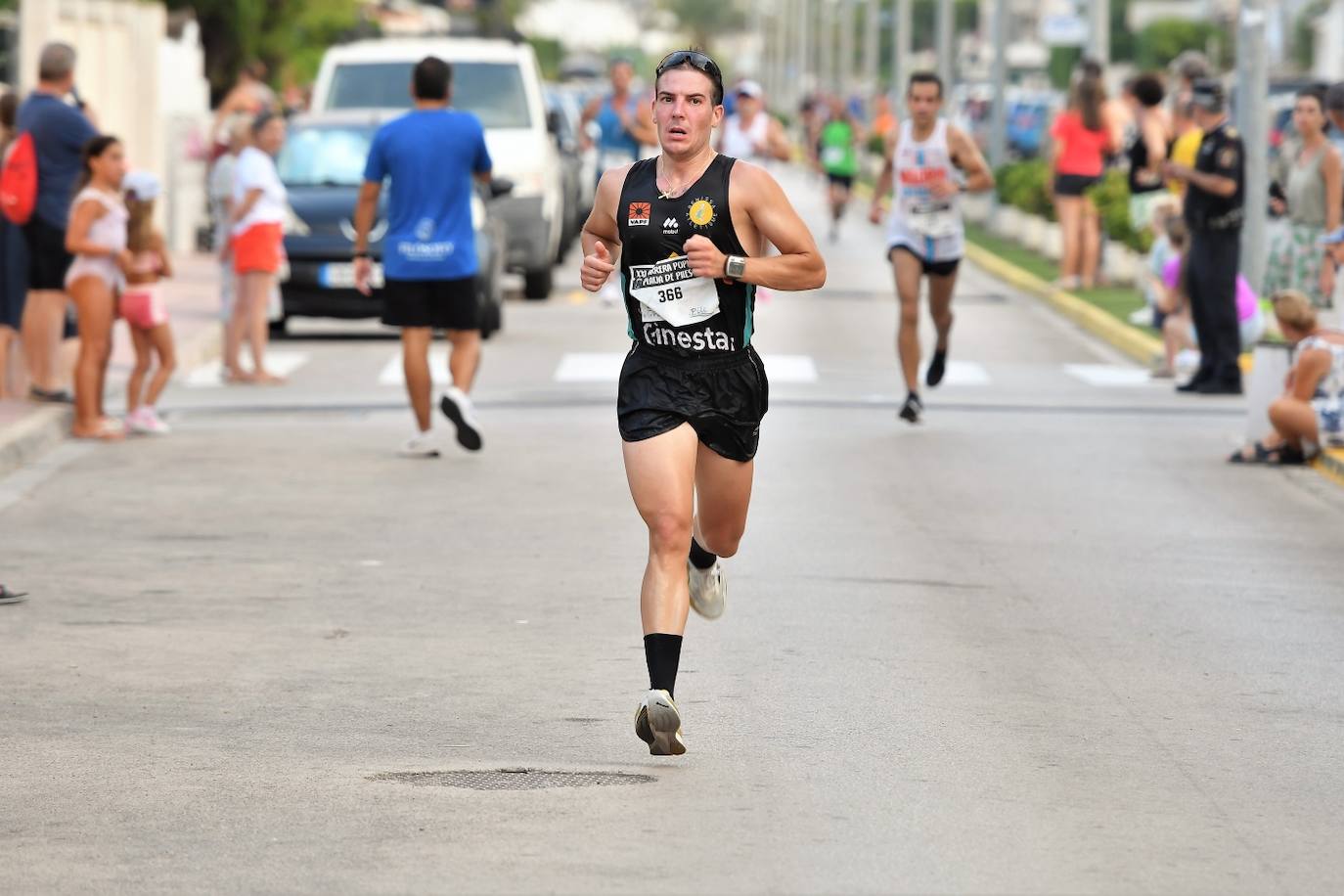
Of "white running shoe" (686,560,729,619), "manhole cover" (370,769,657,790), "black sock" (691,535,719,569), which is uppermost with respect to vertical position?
"black sock" (691,535,719,569)

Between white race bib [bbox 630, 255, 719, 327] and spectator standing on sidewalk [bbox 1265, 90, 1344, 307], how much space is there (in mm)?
8803

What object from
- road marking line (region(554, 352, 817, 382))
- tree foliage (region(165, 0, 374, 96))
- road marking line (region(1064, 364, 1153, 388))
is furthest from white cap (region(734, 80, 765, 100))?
tree foliage (region(165, 0, 374, 96))

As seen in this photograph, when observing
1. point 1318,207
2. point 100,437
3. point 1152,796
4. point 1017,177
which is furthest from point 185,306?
point 1152,796

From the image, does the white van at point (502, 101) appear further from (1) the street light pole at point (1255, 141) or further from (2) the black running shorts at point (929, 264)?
(2) the black running shorts at point (929, 264)

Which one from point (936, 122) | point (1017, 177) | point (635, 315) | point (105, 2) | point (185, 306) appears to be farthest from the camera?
point (1017, 177)

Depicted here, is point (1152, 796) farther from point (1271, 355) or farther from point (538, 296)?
point (538, 296)

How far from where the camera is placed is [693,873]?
5.91 m

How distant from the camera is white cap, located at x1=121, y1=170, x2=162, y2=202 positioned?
1463cm

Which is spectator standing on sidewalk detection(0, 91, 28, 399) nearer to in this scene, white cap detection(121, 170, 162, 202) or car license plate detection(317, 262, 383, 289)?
white cap detection(121, 170, 162, 202)

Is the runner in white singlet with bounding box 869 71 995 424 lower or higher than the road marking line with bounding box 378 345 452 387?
higher

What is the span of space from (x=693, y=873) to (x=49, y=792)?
1.75 m

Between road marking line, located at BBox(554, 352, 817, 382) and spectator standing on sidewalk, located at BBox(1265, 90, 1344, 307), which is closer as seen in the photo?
spectator standing on sidewalk, located at BBox(1265, 90, 1344, 307)

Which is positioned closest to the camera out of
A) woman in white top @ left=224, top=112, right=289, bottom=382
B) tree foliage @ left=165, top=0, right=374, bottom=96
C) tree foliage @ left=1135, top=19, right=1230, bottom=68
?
woman in white top @ left=224, top=112, right=289, bottom=382

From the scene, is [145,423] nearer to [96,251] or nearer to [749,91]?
[96,251]
